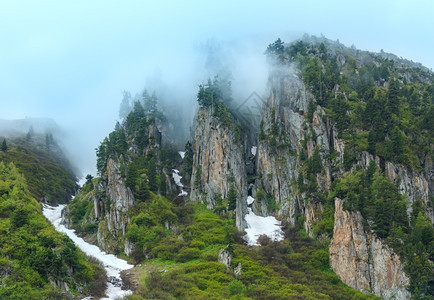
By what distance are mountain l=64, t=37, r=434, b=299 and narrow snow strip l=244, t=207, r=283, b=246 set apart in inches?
19.2

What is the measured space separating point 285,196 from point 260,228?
13.5m

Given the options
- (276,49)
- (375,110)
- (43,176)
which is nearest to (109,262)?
(43,176)

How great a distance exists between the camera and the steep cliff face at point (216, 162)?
10975 cm

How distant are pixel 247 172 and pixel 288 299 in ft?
213

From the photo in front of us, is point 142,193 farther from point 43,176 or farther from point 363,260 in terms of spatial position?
point 43,176

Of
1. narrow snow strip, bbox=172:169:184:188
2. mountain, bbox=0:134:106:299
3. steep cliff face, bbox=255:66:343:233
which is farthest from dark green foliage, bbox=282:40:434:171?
mountain, bbox=0:134:106:299

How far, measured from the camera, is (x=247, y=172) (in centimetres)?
12350

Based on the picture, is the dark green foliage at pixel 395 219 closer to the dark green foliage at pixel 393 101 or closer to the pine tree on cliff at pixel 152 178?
the dark green foliage at pixel 393 101

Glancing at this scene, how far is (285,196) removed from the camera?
10619 centimetres

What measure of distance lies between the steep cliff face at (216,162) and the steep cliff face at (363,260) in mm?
29702

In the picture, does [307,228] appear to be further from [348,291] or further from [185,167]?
[185,167]

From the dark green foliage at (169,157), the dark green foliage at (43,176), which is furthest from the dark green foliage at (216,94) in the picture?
the dark green foliage at (43,176)

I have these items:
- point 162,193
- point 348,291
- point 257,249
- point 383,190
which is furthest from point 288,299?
point 162,193

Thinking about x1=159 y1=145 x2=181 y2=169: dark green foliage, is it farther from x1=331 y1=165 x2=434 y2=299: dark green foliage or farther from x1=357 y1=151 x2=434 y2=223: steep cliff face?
x1=357 y1=151 x2=434 y2=223: steep cliff face
